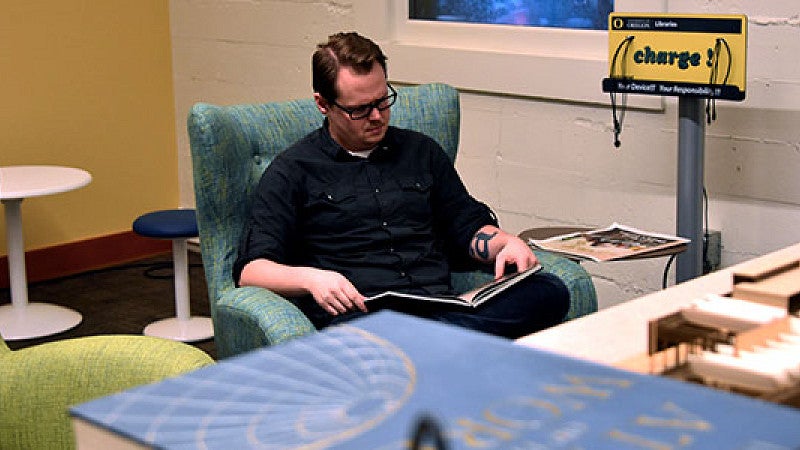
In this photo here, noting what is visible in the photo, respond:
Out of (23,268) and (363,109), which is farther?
(23,268)

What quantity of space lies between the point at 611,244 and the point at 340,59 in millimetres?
828

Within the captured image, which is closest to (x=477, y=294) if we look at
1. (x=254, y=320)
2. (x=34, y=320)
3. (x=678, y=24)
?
(x=254, y=320)

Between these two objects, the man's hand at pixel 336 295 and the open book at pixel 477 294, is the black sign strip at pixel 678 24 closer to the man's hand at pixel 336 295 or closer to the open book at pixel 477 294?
the open book at pixel 477 294

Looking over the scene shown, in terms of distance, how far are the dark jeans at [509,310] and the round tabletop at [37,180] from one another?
1914mm

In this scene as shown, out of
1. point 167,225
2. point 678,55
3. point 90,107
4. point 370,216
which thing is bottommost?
point 167,225

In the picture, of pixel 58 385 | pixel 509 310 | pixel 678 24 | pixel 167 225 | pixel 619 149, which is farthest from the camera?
pixel 167 225

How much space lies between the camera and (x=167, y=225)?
4301 mm

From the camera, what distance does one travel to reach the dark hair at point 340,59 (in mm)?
2777

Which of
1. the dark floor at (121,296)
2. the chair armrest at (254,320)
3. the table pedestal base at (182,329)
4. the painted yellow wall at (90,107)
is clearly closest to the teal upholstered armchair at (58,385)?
the chair armrest at (254,320)

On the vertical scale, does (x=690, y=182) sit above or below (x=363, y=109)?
below

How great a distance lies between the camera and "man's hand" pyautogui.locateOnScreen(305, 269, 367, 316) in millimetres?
2506

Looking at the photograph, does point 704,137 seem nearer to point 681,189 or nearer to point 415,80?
point 681,189

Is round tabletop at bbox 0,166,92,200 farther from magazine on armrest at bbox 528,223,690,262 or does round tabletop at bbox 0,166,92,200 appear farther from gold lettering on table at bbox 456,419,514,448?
gold lettering on table at bbox 456,419,514,448

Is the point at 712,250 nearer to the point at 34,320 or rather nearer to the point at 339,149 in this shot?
the point at 339,149
